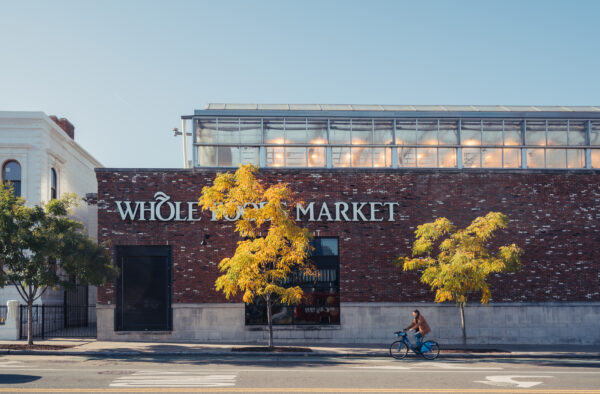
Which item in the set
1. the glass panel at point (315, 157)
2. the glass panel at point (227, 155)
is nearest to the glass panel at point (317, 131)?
the glass panel at point (315, 157)

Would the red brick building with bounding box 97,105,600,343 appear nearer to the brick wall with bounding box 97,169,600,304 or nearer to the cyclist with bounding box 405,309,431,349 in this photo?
the brick wall with bounding box 97,169,600,304

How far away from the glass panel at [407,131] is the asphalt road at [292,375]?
10402 mm

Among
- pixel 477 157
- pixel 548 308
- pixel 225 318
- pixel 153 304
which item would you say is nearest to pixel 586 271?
pixel 548 308

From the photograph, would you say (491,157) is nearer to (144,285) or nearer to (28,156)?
(144,285)

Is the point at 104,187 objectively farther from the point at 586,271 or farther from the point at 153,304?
the point at 586,271

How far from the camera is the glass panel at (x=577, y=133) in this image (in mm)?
26484

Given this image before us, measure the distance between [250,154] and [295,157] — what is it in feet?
6.35

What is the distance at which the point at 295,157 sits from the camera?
1009 inches

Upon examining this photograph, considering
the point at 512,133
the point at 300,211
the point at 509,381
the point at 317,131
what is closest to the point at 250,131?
the point at 317,131

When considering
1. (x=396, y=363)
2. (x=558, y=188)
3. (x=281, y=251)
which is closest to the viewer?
(x=396, y=363)

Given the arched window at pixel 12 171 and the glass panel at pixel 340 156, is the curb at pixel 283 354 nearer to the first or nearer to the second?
the glass panel at pixel 340 156

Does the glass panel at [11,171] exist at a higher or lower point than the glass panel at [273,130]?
lower

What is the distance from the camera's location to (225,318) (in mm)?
23328

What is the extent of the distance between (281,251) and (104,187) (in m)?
8.18
